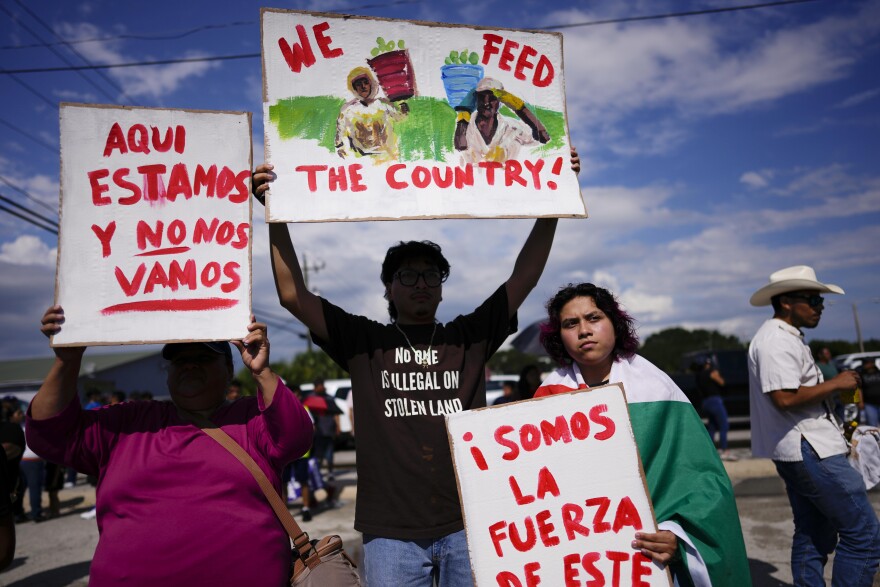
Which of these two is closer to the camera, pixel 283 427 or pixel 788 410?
pixel 283 427

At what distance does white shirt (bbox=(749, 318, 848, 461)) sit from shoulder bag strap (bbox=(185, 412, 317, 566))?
2616mm

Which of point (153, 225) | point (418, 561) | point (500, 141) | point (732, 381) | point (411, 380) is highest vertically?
point (500, 141)

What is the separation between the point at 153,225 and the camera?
2.27m

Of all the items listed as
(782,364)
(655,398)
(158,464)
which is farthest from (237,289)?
(782,364)

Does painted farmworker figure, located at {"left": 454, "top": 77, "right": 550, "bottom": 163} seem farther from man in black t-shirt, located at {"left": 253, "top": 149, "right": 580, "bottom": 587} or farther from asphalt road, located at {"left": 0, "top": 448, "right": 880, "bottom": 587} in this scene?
asphalt road, located at {"left": 0, "top": 448, "right": 880, "bottom": 587}

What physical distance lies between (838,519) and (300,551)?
109 inches

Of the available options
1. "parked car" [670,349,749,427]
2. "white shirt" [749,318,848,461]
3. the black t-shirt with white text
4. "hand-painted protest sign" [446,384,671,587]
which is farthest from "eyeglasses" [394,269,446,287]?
"parked car" [670,349,749,427]

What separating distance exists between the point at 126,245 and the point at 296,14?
3.66 feet

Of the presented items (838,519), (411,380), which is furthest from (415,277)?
(838,519)

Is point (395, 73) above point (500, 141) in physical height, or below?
above

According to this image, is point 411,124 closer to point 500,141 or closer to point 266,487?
point 500,141

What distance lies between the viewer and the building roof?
36.5 m

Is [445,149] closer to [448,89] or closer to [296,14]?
[448,89]

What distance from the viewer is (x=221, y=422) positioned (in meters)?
2.31
